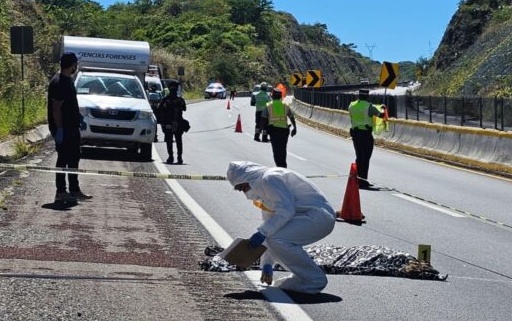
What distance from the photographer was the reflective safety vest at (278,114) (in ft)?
55.3

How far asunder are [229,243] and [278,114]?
7.03 meters

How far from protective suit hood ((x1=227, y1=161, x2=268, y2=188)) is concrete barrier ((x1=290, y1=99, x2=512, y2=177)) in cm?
1484

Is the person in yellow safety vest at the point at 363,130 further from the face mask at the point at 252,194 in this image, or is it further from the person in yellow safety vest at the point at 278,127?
the face mask at the point at 252,194

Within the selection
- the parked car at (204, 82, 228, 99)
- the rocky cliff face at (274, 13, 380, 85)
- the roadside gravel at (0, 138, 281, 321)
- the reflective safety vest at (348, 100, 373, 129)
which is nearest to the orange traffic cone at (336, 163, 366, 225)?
the roadside gravel at (0, 138, 281, 321)

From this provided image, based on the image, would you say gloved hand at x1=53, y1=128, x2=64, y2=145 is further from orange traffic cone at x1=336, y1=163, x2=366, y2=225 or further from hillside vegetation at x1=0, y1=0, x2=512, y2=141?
hillside vegetation at x1=0, y1=0, x2=512, y2=141

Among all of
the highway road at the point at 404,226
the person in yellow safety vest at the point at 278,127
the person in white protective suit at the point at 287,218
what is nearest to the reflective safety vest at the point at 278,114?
the person in yellow safety vest at the point at 278,127

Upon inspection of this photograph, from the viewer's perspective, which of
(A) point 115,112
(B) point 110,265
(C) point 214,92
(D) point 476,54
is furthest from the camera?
(C) point 214,92

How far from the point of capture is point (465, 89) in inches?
2035

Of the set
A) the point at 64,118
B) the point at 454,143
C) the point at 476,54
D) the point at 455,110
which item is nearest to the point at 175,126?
the point at 64,118

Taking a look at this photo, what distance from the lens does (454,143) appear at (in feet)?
84.0

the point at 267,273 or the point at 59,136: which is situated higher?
the point at 59,136

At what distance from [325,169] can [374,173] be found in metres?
1.10

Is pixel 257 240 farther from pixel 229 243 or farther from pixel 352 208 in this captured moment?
→ pixel 352 208

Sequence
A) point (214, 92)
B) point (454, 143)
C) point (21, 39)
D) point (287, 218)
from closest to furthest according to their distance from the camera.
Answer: point (287, 218) < point (21, 39) < point (454, 143) < point (214, 92)
